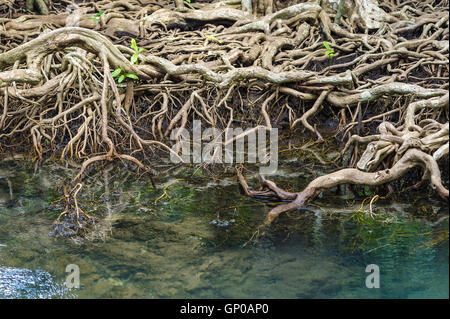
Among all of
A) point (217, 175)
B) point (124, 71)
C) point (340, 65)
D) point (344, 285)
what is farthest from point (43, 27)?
point (344, 285)

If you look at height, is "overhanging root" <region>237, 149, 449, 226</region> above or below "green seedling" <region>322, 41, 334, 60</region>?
below

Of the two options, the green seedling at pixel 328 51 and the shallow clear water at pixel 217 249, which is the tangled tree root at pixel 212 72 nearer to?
the green seedling at pixel 328 51

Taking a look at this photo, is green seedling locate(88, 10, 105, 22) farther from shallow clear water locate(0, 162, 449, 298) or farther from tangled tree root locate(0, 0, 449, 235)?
shallow clear water locate(0, 162, 449, 298)

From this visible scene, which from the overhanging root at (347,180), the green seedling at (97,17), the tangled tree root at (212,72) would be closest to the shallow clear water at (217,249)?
the overhanging root at (347,180)

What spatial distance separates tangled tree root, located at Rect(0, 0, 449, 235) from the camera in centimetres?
489

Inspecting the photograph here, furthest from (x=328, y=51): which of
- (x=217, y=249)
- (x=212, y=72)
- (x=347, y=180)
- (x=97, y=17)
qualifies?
(x=217, y=249)

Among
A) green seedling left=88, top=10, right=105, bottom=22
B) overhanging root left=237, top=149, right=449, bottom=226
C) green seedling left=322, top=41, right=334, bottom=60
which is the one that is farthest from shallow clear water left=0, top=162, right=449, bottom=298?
green seedling left=88, top=10, right=105, bottom=22

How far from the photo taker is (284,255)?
3119 millimetres

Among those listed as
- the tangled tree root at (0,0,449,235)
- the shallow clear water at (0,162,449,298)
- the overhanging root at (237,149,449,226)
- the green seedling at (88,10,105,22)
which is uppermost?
the green seedling at (88,10,105,22)

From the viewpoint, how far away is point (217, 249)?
10.7 ft

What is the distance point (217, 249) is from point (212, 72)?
3022 millimetres

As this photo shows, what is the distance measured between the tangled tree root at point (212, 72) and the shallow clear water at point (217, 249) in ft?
1.38

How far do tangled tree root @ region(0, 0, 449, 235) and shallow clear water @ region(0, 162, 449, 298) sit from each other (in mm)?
420

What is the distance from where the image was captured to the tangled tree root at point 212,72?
16.0 feet
